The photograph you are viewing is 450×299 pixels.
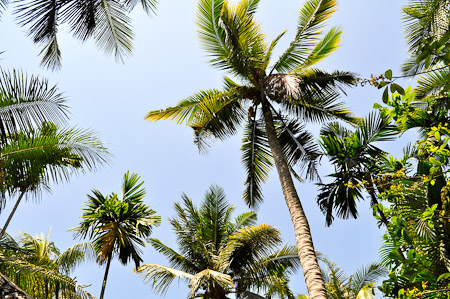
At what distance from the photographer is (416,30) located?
447 inches

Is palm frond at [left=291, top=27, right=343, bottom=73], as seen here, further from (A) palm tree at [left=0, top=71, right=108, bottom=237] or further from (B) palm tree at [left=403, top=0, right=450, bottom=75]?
(A) palm tree at [left=0, top=71, right=108, bottom=237]

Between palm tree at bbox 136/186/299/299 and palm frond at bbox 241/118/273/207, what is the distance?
3.32 ft

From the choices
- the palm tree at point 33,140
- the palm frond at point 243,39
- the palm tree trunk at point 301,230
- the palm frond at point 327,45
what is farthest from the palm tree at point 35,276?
the palm frond at point 327,45

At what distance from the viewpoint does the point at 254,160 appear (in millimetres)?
12430

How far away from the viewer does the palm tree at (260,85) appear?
34.6ft

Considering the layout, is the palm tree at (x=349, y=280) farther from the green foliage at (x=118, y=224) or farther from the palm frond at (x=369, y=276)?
the green foliage at (x=118, y=224)

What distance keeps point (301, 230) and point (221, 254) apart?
572 centimetres

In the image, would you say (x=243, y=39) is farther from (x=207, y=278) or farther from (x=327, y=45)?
(x=207, y=278)

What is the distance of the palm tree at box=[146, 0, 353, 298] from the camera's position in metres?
10.5

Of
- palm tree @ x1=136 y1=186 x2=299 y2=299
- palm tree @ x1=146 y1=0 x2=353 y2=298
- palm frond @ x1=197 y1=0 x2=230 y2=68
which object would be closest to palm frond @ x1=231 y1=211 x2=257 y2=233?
palm tree @ x1=136 y1=186 x2=299 y2=299

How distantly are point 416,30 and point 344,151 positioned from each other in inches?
163

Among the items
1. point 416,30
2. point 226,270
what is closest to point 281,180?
point 226,270

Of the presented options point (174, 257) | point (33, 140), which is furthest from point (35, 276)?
point (174, 257)

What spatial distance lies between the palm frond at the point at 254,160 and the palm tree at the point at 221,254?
101cm
